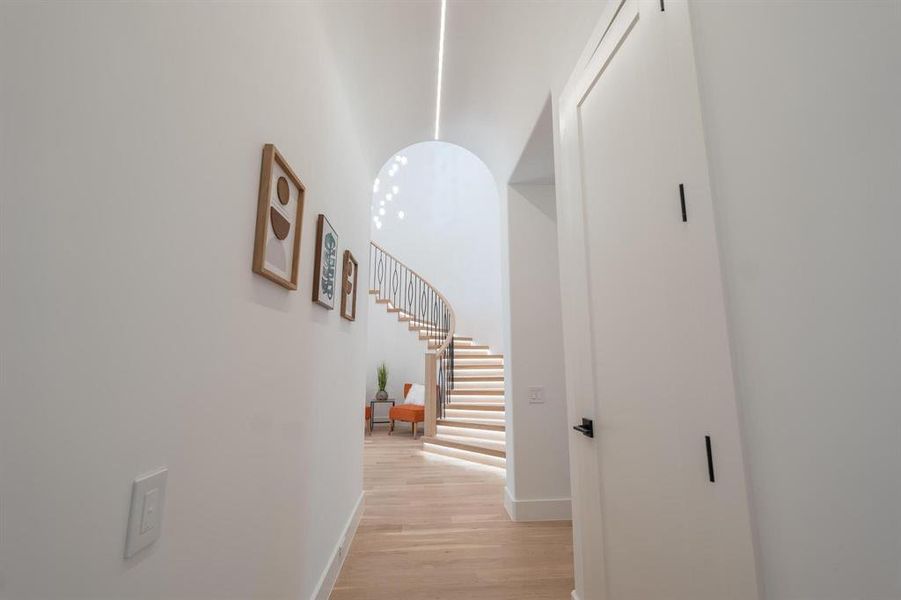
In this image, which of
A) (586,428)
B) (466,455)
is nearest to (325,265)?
(586,428)

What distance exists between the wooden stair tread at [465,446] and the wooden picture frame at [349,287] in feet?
8.39

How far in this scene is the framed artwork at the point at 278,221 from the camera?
3.72 ft

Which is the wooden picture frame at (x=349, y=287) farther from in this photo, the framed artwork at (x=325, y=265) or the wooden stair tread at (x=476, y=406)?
the wooden stair tread at (x=476, y=406)

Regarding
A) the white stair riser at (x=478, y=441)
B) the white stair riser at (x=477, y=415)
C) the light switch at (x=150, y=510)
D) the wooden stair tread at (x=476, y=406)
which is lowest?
the white stair riser at (x=478, y=441)

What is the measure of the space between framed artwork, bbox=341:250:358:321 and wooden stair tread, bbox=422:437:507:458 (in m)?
2.56

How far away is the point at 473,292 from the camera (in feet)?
25.5

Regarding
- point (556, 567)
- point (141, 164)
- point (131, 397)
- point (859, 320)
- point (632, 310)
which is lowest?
point (556, 567)

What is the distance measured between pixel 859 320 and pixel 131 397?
1257 millimetres

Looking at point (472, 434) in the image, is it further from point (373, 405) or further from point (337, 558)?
point (337, 558)

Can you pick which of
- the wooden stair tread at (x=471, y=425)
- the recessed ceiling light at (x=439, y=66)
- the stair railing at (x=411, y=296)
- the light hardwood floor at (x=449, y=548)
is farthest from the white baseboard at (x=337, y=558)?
the stair railing at (x=411, y=296)

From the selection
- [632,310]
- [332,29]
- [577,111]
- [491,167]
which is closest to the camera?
[632,310]

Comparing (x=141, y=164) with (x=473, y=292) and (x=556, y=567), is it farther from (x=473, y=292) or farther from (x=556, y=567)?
(x=473, y=292)

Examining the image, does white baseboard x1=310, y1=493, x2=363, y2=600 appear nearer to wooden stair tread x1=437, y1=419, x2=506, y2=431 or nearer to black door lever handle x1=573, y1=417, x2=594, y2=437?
black door lever handle x1=573, y1=417, x2=594, y2=437

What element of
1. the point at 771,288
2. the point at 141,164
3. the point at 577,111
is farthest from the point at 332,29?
the point at 771,288
